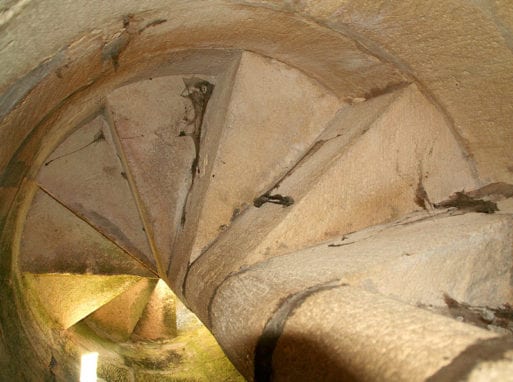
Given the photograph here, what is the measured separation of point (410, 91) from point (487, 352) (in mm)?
1279

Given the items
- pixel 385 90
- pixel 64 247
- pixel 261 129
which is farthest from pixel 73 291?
pixel 385 90

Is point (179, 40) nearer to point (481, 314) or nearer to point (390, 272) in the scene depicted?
point (390, 272)

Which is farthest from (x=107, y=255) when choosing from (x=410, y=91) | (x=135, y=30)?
(x=410, y=91)

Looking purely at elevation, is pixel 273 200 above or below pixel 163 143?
below

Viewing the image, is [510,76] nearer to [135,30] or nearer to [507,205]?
[507,205]

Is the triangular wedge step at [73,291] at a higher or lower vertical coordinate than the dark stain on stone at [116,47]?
lower

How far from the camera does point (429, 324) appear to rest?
0.93 meters

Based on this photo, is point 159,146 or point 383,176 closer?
point 383,176

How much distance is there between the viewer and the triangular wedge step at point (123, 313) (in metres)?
4.14

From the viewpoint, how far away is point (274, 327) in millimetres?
1234

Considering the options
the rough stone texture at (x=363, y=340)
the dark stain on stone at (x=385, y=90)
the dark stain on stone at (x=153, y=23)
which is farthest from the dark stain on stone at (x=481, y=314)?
the dark stain on stone at (x=153, y=23)

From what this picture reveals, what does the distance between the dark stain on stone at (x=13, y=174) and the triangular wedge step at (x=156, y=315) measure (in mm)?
2248

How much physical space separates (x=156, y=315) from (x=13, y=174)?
2.54m

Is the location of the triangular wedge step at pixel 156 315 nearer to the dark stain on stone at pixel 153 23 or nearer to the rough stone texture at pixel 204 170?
the rough stone texture at pixel 204 170
